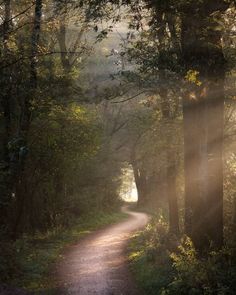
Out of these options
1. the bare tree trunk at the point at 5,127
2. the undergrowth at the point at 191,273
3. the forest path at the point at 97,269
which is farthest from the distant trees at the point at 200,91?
the bare tree trunk at the point at 5,127

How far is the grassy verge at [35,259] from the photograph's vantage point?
46.9 ft

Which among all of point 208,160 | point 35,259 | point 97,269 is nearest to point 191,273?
point 208,160

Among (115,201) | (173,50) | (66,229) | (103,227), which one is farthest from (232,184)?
(115,201)

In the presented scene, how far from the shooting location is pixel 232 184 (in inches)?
716

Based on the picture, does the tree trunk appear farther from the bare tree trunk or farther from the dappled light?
the bare tree trunk

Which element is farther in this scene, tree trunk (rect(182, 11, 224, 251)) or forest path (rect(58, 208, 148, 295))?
forest path (rect(58, 208, 148, 295))

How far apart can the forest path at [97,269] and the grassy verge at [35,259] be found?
513 millimetres

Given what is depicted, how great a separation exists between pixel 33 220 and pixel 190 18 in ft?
66.4

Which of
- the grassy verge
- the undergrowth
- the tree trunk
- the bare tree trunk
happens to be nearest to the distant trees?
the tree trunk

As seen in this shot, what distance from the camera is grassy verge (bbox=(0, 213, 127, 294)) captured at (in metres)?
14.3

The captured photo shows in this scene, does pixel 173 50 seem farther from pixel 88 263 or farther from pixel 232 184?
pixel 88 263

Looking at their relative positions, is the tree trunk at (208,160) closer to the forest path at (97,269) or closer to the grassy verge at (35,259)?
the forest path at (97,269)

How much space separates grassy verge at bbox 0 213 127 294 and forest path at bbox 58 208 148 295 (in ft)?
1.68

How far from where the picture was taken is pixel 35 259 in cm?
1792
